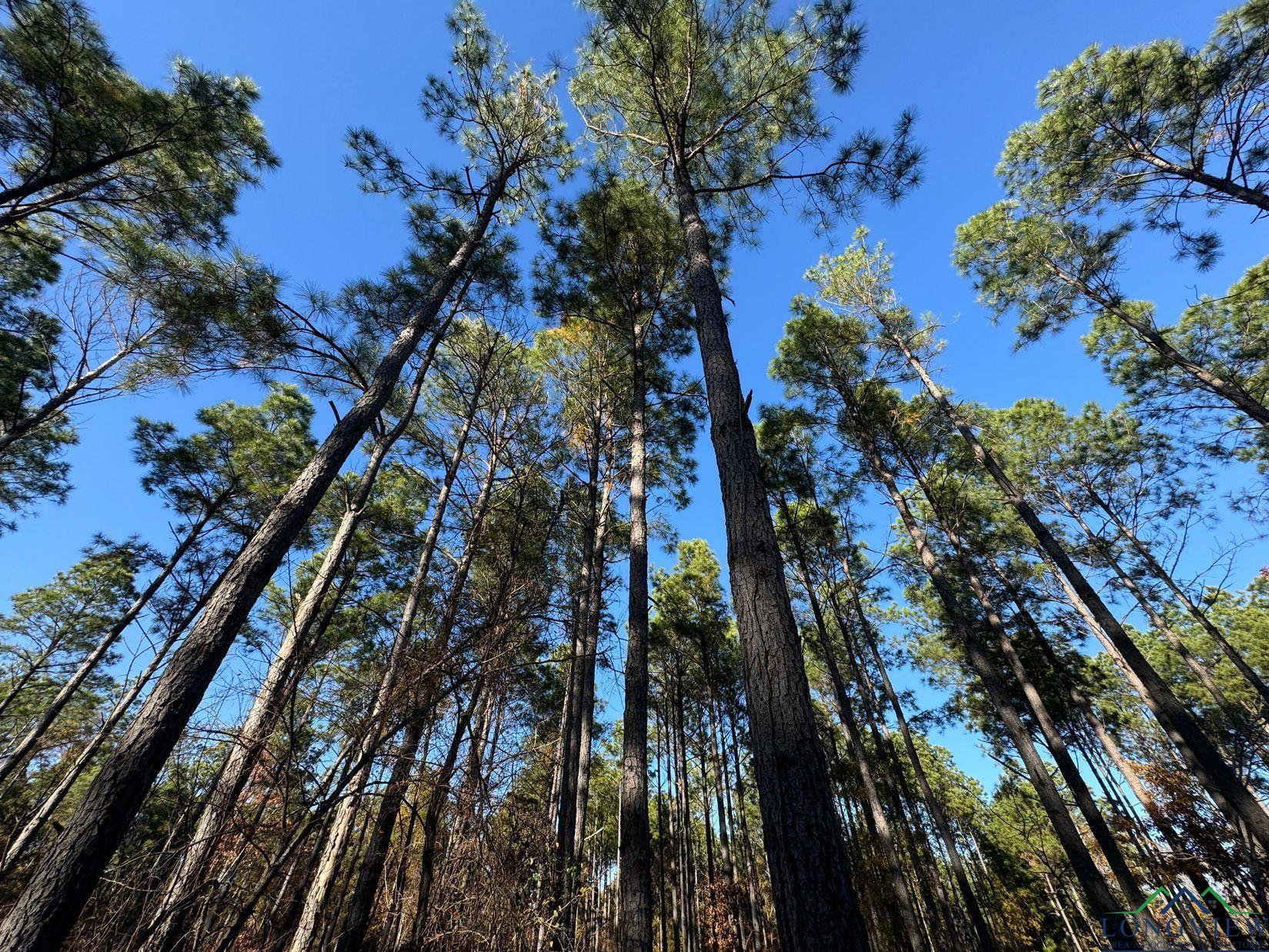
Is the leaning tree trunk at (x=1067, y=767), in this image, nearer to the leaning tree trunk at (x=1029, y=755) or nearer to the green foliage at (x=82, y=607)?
the leaning tree trunk at (x=1029, y=755)

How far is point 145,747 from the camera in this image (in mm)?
2715

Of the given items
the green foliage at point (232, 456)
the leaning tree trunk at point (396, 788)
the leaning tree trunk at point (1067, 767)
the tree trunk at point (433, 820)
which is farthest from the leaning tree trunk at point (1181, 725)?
the green foliage at point (232, 456)

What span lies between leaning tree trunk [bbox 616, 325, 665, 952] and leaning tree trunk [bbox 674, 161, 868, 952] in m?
2.46

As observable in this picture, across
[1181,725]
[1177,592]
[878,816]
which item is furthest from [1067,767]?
[1177,592]

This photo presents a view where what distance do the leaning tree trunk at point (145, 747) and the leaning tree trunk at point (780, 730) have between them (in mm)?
3441

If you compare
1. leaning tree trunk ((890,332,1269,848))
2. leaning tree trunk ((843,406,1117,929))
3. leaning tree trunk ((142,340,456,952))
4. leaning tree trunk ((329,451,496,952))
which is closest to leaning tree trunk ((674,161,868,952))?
leaning tree trunk ((329,451,496,952))

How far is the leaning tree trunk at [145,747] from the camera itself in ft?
7.27

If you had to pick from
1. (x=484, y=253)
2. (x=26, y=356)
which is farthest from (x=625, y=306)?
(x=26, y=356)

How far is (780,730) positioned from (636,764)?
114 inches

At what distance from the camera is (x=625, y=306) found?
815 cm

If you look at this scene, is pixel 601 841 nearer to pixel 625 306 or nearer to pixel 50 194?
pixel 625 306

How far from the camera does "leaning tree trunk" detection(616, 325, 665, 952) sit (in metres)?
3.82

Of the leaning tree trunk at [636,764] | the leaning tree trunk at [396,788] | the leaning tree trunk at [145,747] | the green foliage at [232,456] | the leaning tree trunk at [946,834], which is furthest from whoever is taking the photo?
the green foliage at [232,456]

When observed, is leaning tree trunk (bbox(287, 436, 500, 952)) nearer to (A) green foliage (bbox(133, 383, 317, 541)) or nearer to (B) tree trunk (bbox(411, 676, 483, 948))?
(B) tree trunk (bbox(411, 676, 483, 948))
